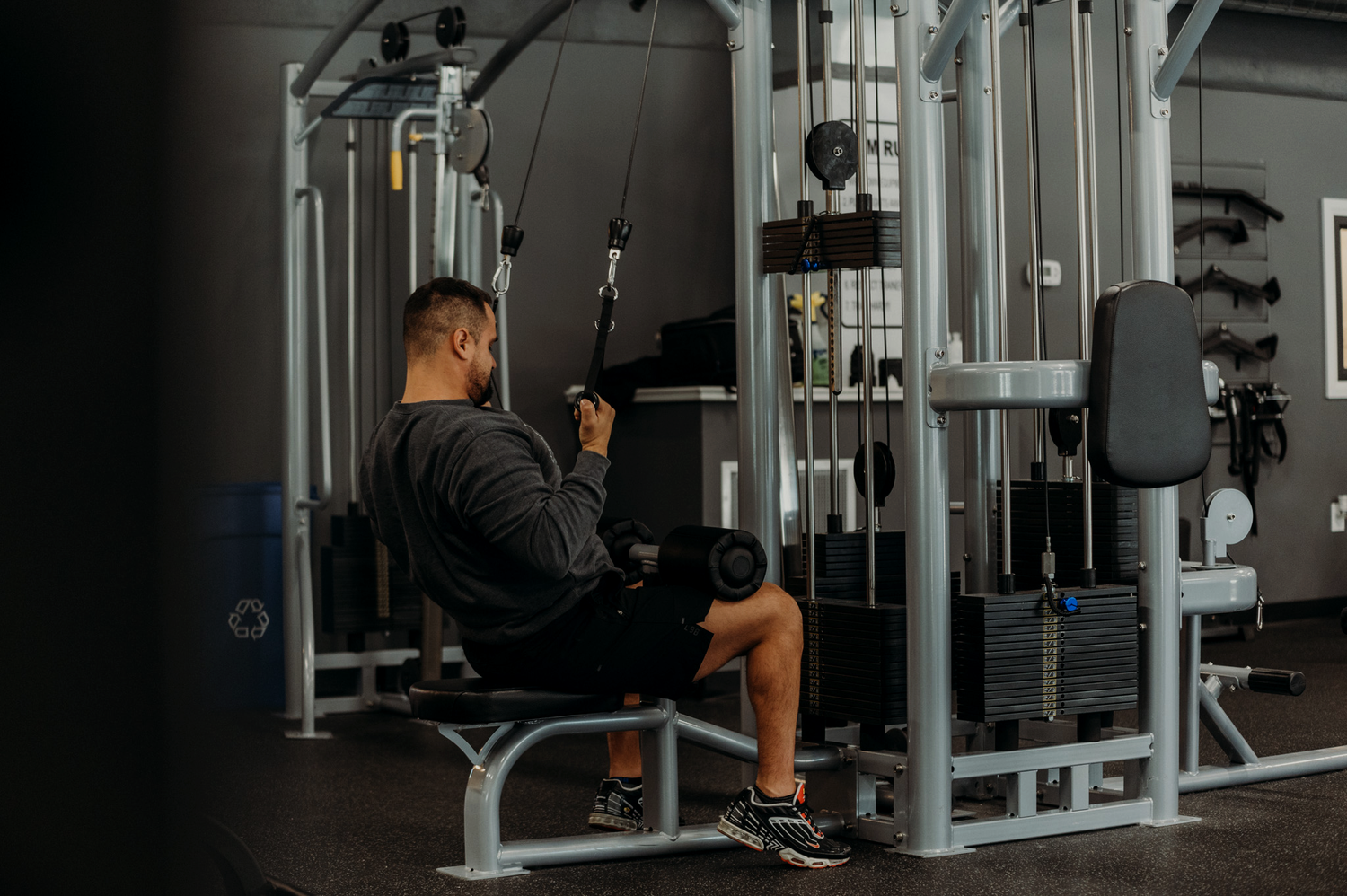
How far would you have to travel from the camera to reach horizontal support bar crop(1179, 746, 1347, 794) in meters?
3.33

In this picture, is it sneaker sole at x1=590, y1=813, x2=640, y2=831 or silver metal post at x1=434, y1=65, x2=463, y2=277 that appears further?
silver metal post at x1=434, y1=65, x2=463, y2=277

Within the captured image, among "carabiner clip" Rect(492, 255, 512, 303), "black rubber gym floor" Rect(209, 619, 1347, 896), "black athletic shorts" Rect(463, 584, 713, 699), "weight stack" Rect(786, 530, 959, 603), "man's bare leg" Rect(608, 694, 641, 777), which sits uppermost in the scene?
"carabiner clip" Rect(492, 255, 512, 303)

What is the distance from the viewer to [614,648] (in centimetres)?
271

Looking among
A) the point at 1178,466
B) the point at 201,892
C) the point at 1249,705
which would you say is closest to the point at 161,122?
the point at 201,892

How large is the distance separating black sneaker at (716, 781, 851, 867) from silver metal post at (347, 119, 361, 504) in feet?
7.77

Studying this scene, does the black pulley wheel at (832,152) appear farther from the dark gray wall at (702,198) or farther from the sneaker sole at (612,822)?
the dark gray wall at (702,198)

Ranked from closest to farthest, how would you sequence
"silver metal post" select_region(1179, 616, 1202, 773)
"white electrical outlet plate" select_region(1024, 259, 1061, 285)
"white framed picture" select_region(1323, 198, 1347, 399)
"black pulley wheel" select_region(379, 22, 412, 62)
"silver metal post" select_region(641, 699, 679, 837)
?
"silver metal post" select_region(641, 699, 679, 837) → "silver metal post" select_region(1179, 616, 1202, 773) → "black pulley wheel" select_region(379, 22, 412, 62) → "white electrical outlet plate" select_region(1024, 259, 1061, 285) → "white framed picture" select_region(1323, 198, 1347, 399)

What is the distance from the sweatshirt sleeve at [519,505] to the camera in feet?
8.45

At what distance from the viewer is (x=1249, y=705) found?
4516mm

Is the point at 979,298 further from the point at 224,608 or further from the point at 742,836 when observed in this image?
the point at 224,608

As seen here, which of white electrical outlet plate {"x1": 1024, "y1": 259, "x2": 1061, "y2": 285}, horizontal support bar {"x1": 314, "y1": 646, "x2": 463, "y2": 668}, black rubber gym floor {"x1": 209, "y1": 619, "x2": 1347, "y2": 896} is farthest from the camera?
white electrical outlet plate {"x1": 1024, "y1": 259, "x2": 1061, "y2": 285}

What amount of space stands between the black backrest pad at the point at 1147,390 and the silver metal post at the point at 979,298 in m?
0.55

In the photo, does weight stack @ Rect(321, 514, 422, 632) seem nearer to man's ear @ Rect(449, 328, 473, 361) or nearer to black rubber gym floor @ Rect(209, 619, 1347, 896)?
black rubber gym floor @ Rect(209, 619, 1347, 896)

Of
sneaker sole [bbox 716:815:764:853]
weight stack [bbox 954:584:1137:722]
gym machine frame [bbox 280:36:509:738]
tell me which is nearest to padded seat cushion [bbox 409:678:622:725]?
sneaker sole [bbox 716:815:764:853]
